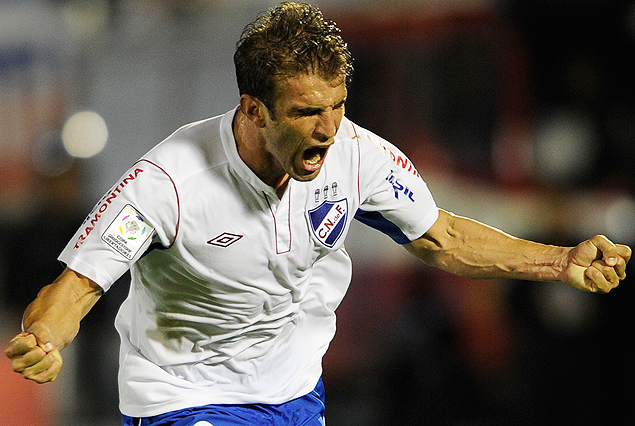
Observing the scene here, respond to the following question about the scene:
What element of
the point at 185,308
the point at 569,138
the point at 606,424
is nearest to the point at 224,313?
the point at 185,308

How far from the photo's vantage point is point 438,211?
225 centimetres

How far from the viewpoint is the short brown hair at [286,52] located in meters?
1.71

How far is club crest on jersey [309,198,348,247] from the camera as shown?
2.00 m

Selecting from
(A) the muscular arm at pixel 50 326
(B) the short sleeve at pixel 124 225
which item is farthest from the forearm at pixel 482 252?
(A) the muscular arm at pixel 50 326

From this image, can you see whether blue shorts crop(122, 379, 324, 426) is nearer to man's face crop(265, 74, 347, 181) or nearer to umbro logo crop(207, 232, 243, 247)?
umbro logo crop(207, 232, 243, 247)

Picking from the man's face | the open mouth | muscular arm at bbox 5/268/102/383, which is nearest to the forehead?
the man's face

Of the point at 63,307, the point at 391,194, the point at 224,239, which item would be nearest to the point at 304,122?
the point at 224,239

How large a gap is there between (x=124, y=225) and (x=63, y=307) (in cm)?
21

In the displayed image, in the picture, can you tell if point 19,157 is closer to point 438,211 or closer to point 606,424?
point 438,211

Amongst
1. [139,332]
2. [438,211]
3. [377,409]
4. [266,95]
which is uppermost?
[266,95]

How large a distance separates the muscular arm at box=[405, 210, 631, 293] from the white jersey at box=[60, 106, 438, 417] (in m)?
0.06

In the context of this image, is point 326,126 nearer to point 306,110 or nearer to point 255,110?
point 306,110

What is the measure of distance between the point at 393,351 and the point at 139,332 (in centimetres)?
234

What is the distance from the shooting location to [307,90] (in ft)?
5.60
